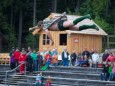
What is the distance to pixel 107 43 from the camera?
4459cm

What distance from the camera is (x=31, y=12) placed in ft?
225

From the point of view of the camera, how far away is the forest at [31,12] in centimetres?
5841

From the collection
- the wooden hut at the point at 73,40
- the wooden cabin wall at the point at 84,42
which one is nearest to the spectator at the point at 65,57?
the wooden hut at the point at 73,40

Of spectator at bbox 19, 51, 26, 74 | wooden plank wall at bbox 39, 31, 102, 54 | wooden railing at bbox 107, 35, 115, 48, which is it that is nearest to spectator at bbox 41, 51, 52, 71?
spectator at bbox 19, 51, 26, 74

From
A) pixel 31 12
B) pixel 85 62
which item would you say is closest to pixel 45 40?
pixel 85 62

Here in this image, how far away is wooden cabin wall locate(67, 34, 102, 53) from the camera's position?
3922cm

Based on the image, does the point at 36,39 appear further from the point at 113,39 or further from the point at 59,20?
the point at 59,20

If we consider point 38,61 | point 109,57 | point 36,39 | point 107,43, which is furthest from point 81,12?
point 109,57

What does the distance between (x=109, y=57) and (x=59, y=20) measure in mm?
11333

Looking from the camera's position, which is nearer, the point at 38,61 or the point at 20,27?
the point at 38,61

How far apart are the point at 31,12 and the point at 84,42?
1140 inches

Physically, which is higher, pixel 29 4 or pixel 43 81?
pixel 29 4

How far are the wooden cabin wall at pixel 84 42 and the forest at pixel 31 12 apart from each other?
12164 millimetres

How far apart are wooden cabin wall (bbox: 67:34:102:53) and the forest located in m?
12.2
